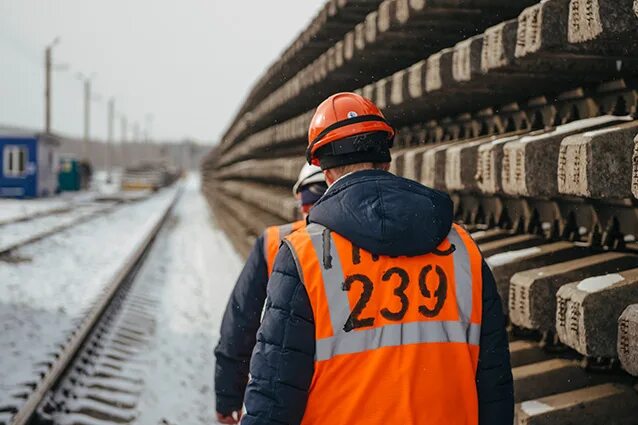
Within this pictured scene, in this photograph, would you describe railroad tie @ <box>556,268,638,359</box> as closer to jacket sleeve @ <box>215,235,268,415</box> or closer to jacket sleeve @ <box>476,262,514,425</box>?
jacket sleeve @ <box>476,262,514,425</box>

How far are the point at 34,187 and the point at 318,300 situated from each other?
35.5 metres

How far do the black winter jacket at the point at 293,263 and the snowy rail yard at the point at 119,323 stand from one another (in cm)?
354

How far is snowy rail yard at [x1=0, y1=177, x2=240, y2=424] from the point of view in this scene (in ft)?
18.4

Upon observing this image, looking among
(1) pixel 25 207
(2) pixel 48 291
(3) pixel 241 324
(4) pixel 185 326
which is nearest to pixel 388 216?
(3) pixel 241 324

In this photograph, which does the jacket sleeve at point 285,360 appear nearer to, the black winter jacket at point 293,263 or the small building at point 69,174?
the black winter jacket at point 293,263

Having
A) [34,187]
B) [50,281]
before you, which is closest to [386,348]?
[50,281]

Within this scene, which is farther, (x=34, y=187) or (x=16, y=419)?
(x=34, y=187)

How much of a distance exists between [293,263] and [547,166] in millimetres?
1350

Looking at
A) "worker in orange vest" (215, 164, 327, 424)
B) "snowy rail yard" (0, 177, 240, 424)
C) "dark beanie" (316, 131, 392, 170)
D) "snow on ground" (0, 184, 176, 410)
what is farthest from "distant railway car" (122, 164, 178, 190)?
"dark beanie" (316, 131, 392, 170)

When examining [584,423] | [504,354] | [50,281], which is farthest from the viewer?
[50,281]

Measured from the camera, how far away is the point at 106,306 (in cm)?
917

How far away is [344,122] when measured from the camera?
2.22m

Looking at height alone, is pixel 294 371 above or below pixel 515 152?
below

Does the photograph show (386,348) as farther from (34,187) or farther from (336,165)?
(34,187)
